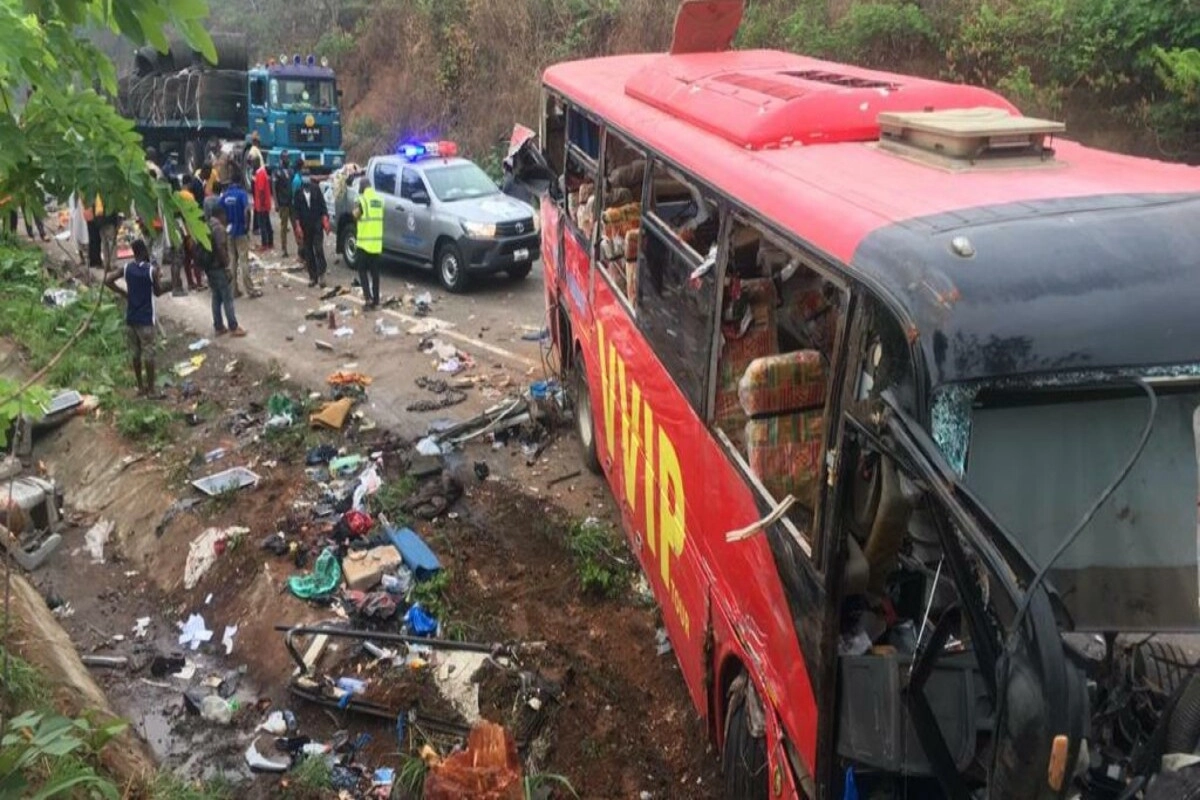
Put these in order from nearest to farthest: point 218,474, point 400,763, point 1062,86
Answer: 1. point 400,763
2. point 218,474
3. point 1062,86

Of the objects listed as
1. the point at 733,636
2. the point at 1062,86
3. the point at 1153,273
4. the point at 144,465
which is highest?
the point at 1153,273

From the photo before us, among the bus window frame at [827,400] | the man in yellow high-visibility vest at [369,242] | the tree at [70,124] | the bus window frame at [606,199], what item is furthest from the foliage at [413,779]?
the man in yellow high-visibility vest at [369,242]

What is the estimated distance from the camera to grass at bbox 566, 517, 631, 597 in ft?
22.6

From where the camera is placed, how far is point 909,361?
→ 8.54 feet

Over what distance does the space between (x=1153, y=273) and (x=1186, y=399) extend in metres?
0.34

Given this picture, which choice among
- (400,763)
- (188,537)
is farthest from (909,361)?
(188,537)

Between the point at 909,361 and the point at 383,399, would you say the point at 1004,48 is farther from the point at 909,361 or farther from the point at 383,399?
the point at 909,361

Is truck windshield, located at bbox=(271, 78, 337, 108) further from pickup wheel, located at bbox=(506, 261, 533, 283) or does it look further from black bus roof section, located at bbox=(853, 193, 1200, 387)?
black bus roof section, located at bbox=(853, 193, 1200, 387)

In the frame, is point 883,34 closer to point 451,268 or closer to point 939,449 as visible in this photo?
point 451,268

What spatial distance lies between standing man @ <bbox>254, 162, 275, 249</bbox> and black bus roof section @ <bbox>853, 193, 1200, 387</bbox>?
1606 cm

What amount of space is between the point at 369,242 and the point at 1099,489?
11655 millimetres

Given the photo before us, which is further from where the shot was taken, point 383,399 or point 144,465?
point 383,399

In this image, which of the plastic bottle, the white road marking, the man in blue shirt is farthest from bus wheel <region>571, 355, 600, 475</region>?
the man in blue shirt

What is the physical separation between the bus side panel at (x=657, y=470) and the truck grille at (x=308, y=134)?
56.3ft
